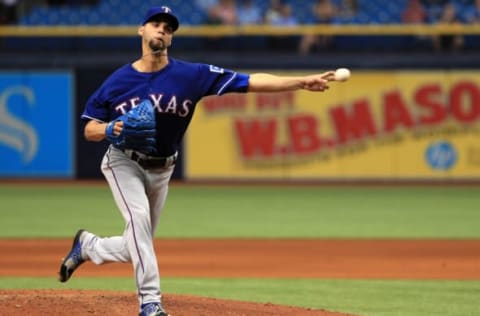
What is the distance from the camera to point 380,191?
17.8 m

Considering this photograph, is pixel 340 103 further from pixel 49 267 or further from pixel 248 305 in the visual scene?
pixel 248 305

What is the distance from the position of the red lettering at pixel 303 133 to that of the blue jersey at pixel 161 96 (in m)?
12.3

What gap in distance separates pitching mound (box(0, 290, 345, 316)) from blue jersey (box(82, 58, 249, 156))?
1.09 meters

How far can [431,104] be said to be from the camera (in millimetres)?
18812

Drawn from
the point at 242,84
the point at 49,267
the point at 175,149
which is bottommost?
the point at 49,267

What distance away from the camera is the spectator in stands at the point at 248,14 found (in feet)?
64.1

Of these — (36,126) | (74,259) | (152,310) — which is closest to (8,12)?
(36,126)

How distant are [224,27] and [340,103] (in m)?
2.46

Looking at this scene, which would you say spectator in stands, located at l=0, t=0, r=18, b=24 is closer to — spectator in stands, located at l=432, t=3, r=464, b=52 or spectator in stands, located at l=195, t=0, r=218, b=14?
spectator in stands, located at l=195, t=0, r=218, b=14

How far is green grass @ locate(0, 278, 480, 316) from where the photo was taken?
7.66 meters

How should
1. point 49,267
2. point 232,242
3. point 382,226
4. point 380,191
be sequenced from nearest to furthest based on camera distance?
point 49,267
point 232,242
point 382,226
point 380,191

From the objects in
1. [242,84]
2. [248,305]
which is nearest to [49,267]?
[248,305]

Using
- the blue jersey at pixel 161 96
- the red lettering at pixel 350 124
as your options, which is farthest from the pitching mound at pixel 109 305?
the red lettering at pixel 350 124

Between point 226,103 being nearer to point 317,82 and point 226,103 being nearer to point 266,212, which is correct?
point 266,212
